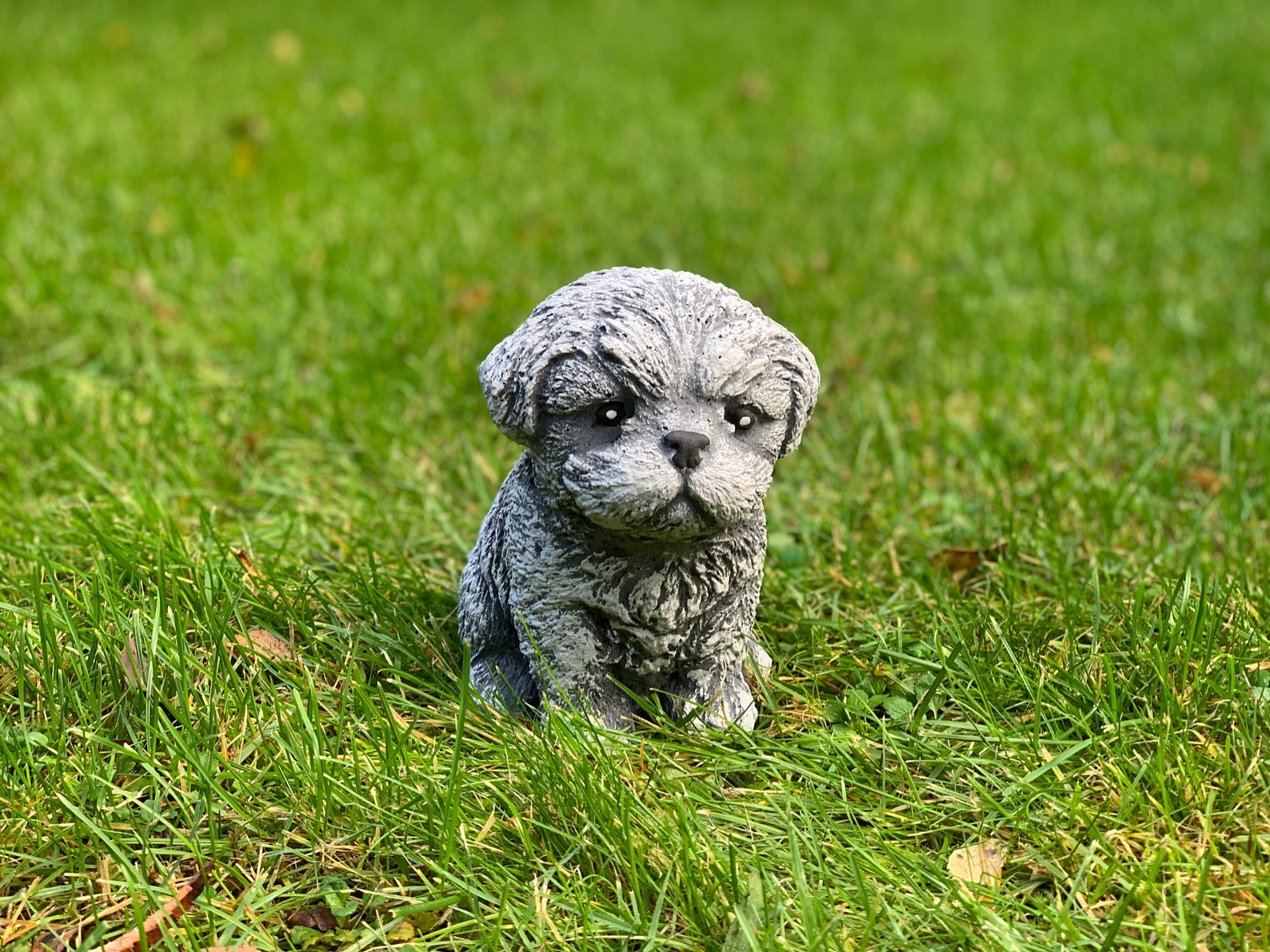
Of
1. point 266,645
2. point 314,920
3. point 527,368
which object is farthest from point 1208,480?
point 314,920

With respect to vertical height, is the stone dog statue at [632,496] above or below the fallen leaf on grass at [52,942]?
above

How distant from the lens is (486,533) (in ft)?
9.25

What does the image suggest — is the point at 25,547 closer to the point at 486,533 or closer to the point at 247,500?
the point at 247,500

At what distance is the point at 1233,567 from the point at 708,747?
5.74ft

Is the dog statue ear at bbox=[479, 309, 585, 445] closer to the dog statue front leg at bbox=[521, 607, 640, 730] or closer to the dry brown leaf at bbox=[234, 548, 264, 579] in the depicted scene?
the dog statue front leg at bbox=[521, 607, 640, 730]

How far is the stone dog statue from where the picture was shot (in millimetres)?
2303

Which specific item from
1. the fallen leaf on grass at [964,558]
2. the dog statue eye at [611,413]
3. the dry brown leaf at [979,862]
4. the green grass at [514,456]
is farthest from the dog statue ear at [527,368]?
the fallen leaf on grass at [964,558]

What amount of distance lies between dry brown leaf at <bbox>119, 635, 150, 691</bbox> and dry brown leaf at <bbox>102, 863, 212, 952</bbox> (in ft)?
1.63

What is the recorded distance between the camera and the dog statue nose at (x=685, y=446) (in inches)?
89.6

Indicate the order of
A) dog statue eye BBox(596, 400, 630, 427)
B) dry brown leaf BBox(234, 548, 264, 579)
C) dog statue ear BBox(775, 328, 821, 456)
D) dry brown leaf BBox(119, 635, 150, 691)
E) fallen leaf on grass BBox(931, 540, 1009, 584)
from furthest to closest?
fallen leaf on grass BBox(931, 540, 1009, 584) < dry brown leaf BBox(234, 548, 264, 579) < dry brown leaf BBox(119, 635, 150, 691) < dog statue ear BBox(775, 328, 821, 456) < dog statue eye BBox(596, 400, 630, 427)

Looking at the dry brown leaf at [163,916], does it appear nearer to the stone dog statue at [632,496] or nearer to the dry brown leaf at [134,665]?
the dry brown leaf at [134,665]

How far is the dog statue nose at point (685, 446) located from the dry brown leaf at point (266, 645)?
118 centimetres

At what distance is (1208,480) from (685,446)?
Answer: 2.50m

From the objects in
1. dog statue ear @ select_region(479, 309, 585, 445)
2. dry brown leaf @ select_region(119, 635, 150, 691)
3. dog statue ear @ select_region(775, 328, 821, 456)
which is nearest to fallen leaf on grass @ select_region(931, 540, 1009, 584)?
dog statue ear @ select_region(775, 328, 821, 456)
